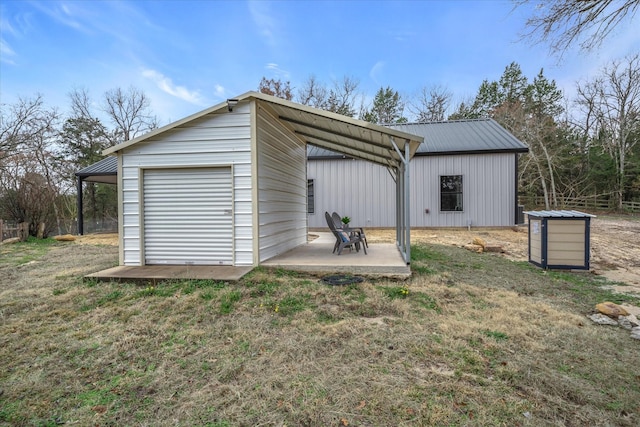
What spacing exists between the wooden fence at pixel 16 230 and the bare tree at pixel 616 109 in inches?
1136

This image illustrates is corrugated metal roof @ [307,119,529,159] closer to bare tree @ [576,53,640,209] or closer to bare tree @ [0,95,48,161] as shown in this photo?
bare tree @ [0,95,48,161]

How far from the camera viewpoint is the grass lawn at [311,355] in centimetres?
→ 184

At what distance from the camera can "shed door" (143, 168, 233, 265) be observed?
516 cm

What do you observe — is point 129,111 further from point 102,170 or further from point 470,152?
point 470,152

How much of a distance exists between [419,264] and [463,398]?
3.75 m

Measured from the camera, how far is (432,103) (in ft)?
76.2

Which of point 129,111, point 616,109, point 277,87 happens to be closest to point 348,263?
point 277,87

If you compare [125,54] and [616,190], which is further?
[616,190]

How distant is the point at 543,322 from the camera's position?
123 inches

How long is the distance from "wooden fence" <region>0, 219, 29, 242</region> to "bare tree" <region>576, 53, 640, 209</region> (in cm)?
2885

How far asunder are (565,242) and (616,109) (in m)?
22.7

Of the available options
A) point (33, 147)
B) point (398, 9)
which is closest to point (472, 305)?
point (398, 9)

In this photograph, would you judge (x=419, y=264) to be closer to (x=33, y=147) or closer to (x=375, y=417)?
(x=375, y=417)

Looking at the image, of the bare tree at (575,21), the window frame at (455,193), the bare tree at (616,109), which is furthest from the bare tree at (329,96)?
the bare tree at (575,21)
